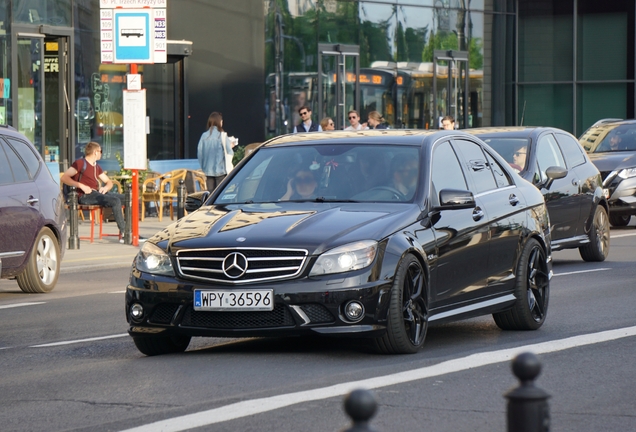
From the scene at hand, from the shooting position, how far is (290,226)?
27.0ft

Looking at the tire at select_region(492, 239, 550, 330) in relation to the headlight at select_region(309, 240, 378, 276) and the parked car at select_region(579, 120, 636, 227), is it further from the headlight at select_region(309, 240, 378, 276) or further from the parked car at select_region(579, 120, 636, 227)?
the parked car at select_region(579, 120, 636, 227)

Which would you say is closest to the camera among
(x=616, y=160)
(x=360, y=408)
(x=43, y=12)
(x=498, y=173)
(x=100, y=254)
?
(x=360, y=408)

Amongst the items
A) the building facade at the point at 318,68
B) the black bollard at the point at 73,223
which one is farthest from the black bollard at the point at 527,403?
the building facade at the point at 318,68

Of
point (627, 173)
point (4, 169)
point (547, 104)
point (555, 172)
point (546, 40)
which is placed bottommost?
point (627, 173)

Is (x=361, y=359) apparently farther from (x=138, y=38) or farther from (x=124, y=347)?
(x=138, y=38)

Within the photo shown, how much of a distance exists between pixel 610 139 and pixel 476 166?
14.0 meters

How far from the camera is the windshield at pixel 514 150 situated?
15234 millimetres

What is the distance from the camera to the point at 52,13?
24.9 m

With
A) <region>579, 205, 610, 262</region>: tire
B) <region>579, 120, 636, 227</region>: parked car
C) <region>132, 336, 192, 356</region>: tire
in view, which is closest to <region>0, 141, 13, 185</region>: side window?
<region>132, 336, 192, 356</region>: tire

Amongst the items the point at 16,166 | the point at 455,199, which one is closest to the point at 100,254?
the point at 16,166

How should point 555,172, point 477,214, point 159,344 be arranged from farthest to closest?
1. point 555,172
2. point 477,214
3. point 159,344

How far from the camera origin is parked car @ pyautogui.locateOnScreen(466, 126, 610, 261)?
15234 millimetres

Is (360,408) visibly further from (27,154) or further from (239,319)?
(27,154)

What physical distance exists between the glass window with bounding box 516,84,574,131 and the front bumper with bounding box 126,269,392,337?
3403 centimetres
